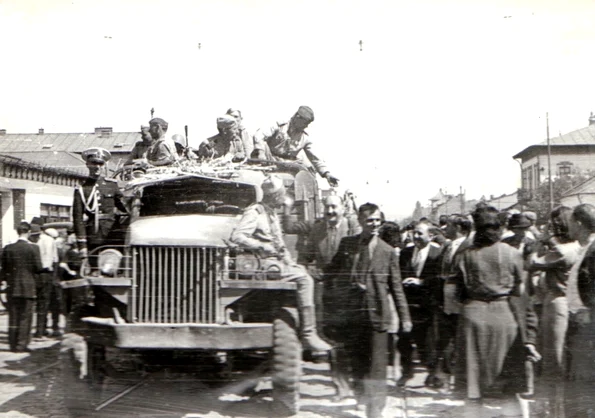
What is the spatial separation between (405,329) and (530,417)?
109 centimetres

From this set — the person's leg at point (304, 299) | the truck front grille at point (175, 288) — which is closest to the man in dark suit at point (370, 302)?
the person's leg at point (304, 299)

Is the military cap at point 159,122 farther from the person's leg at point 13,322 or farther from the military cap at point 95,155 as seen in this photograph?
the person's leg at point 13,322

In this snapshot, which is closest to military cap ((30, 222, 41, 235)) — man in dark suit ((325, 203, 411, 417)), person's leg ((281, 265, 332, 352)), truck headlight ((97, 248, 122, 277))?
truck headlight ((97, 248, 122, 277))

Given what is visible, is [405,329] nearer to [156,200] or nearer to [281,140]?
[156,200]

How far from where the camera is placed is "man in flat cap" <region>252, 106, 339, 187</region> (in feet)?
21.6

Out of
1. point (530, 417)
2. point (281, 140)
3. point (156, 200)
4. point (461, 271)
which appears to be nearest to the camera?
point (461, 271)

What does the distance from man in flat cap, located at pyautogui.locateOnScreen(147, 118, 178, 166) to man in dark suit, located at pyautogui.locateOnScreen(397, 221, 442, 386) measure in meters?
2.21

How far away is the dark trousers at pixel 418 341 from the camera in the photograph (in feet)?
17.0

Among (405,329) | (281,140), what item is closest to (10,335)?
(281,140)

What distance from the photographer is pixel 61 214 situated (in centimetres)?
682

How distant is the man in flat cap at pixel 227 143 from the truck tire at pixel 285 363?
2.20 m

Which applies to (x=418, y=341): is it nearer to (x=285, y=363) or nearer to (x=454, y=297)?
(x=454, y=297)

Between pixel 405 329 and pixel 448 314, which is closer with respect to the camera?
pixel 405 329

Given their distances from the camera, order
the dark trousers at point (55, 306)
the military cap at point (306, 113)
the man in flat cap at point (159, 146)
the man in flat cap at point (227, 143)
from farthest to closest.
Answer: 1. the dark trousers at point (55, 306)
2. the man in flat cap at point (227, 143)
3. the military cap at point (306, 113)
4. the man in flat cap at point (159, 146)
